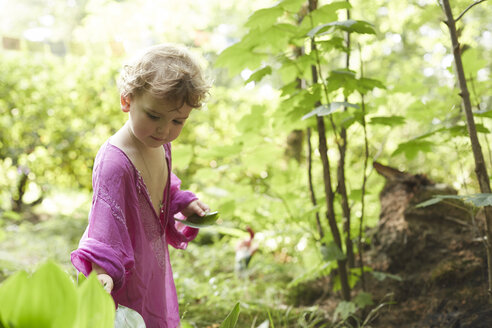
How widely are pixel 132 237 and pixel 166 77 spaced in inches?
21.1

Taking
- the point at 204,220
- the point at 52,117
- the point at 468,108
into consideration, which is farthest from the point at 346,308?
the point at 52,117

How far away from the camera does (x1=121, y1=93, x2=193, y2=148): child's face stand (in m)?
1.18

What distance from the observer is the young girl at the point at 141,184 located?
3.53ft

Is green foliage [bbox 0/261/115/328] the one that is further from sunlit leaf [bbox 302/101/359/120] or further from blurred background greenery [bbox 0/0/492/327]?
blurred background greenery [bbox 0/0/492/327]

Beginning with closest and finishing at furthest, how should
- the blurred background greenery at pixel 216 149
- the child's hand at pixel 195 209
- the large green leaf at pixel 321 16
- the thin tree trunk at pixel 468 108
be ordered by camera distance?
the thin tree trunk at pixel 468 108 → the child's hand at pixel 195 209 → the large green leaf at pixel 321 16 → the blurred background greenery at pixel 216 149

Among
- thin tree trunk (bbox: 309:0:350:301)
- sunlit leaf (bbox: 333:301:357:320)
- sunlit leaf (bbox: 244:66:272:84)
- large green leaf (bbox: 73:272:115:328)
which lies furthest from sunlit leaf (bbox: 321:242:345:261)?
large green leaf (bbox: 73:272:115:328)

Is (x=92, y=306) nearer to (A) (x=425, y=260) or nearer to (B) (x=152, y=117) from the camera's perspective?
(B) (x=152, y=117)

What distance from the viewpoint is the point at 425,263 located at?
6.64ft

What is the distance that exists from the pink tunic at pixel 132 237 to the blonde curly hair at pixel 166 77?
8.9 inches

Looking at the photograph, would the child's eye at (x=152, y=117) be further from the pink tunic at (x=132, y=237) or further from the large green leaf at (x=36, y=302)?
the large green leaf at (x=36, y=302)

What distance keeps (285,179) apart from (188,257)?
177 cm

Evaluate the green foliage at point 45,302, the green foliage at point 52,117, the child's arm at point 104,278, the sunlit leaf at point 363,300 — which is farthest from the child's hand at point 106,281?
the green foliage at point 52,117

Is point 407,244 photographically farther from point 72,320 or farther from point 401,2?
point 401,2

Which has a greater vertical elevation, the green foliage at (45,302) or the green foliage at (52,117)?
the green foliage at (52,117)
